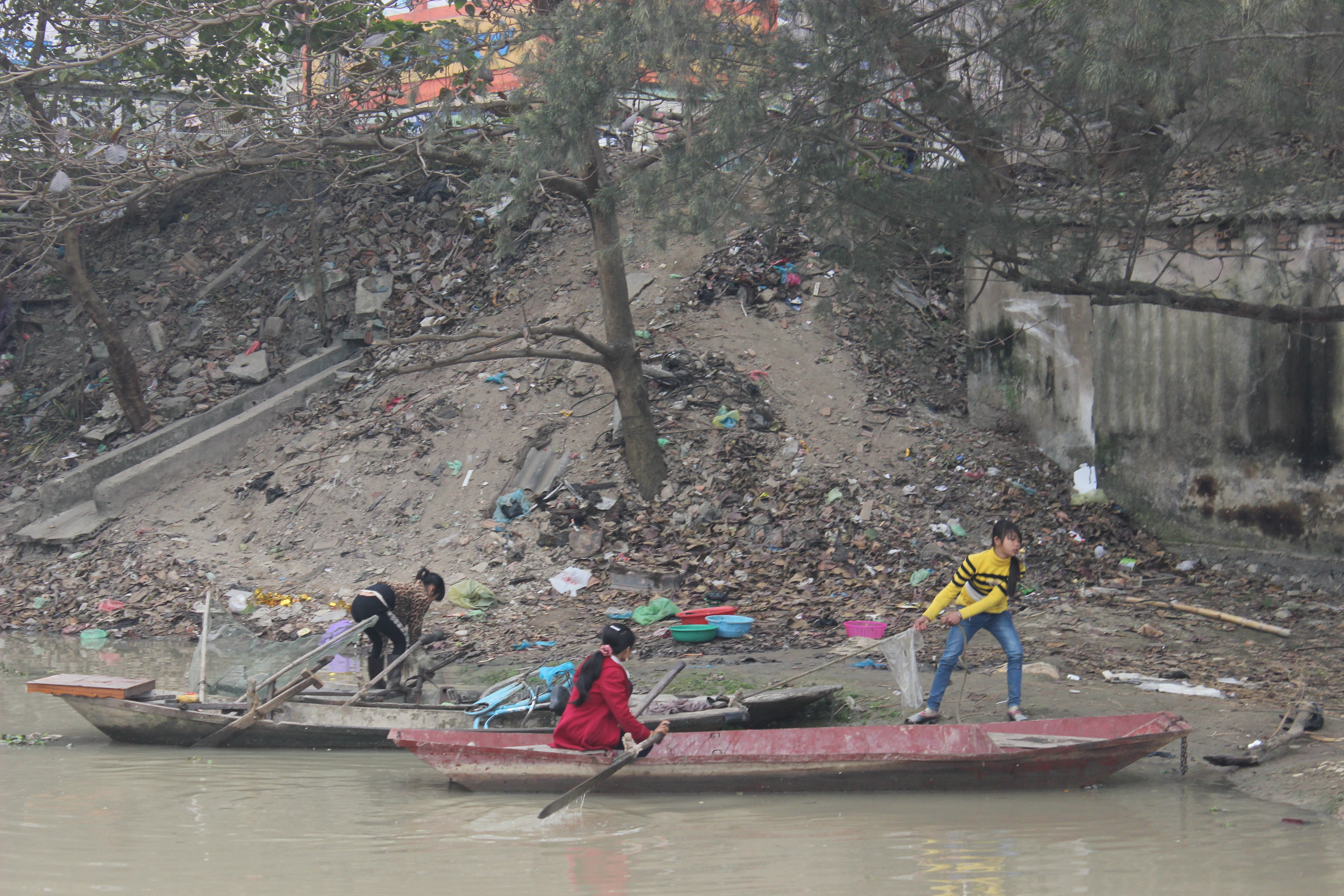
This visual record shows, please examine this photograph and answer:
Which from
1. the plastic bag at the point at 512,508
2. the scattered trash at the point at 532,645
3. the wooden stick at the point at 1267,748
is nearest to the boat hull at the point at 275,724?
the scattered trash at the point at 532,645

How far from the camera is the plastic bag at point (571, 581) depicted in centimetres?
963

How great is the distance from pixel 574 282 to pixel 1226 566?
27.6 feet

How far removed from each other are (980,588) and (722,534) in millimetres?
4202

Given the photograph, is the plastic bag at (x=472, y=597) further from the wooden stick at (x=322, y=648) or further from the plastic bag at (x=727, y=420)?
the plastic bag at (x=727, y=420)

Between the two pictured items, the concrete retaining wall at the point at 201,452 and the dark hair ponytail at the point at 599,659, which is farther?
the concrete retaining wall at the point at 201,452

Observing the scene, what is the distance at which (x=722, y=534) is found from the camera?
10047 mm

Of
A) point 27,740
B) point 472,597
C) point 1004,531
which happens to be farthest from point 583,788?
point 472,597

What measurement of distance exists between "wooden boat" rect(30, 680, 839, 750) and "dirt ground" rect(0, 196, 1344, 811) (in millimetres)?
794

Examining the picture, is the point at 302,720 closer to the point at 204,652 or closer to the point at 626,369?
the point at 204,652

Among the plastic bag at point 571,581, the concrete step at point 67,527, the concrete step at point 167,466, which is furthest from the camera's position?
the concrete step at point 167,466

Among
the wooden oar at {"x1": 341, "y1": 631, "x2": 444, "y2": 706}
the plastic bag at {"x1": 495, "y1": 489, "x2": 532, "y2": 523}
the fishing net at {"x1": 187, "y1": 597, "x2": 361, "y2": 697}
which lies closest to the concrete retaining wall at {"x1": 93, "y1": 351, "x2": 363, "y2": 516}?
the plastic bag at {"x1": 495, "y1": 489, "x2": 532, "y2": 523}

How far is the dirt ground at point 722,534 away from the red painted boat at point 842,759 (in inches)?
39.5

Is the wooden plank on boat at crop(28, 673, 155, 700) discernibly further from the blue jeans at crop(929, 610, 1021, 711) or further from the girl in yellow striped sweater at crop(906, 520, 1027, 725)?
the blue jeans at crop(929, 610, 1021, 711)

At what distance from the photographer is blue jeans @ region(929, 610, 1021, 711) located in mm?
→ 6039
